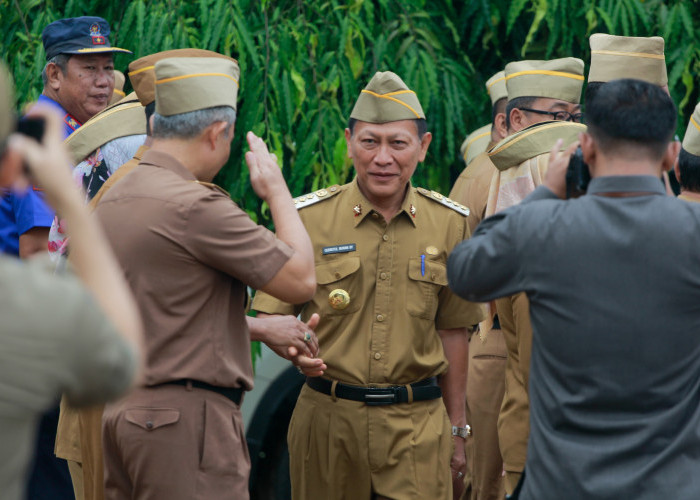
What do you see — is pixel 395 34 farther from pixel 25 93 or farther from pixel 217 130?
pixel 217 130

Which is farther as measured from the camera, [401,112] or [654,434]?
[401,112]

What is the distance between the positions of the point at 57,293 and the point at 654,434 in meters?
1.61

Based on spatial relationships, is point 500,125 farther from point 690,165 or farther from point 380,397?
point 380,397

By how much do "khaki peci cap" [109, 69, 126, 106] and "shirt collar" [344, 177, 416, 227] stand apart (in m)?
1.80

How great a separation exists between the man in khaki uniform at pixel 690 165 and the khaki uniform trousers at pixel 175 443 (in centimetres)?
182

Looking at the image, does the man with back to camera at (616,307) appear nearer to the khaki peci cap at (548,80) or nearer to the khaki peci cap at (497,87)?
the khaki peci cap at (548,80)

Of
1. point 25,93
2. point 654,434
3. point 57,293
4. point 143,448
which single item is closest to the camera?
point 57,293

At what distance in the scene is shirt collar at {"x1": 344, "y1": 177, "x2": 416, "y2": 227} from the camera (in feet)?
14.9

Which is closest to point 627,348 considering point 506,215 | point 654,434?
point 654,434

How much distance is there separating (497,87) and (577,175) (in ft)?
10.0

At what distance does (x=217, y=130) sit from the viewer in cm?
354

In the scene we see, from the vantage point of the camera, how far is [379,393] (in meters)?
4.33

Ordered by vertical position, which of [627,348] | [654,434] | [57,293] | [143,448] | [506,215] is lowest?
[143,448]

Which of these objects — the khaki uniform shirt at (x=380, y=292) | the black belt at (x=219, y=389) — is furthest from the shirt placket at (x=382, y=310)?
the black belt at (x=219, y=389)
